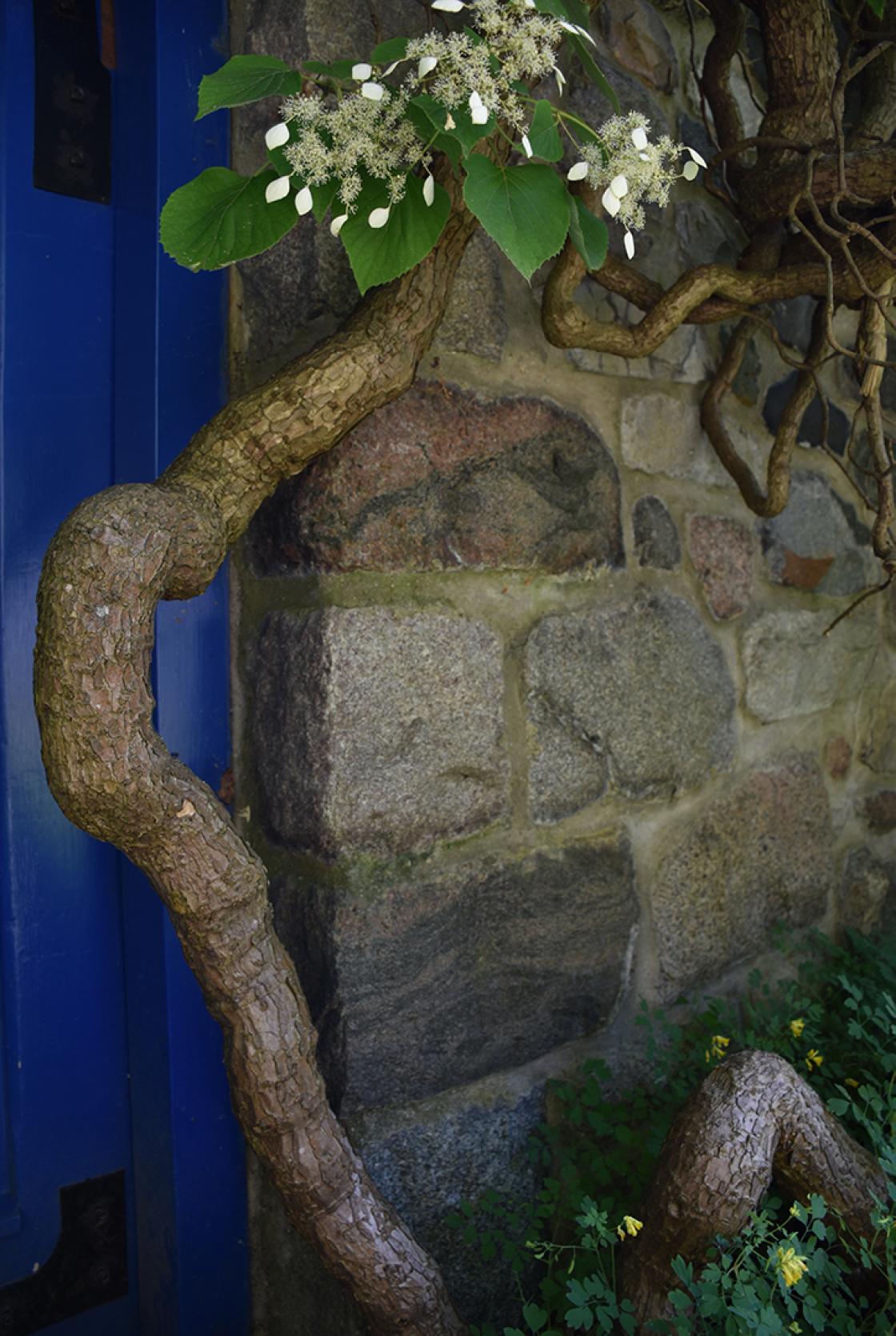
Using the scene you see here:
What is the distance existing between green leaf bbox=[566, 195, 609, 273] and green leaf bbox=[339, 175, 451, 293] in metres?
0.14

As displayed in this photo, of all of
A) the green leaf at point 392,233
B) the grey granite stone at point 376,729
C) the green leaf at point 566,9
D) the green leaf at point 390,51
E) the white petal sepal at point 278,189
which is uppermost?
the green leaf at point 566,9

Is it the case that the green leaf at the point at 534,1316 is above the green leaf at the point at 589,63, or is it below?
below

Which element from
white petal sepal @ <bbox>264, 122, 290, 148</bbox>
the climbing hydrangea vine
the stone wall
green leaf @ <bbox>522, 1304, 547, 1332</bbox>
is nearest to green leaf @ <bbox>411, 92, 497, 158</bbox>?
the climbing hydrangea vine

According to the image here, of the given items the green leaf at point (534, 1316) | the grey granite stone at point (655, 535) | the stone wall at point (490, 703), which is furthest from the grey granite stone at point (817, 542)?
the green leaf at point (534, 1316)

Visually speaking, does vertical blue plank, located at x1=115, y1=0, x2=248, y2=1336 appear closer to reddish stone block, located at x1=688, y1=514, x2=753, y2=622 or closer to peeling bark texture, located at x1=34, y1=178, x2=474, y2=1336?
peeling bark texture, located at x1=34, y1=178, x2=474, y2=1336

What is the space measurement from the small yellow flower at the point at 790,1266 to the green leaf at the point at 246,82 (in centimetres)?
115

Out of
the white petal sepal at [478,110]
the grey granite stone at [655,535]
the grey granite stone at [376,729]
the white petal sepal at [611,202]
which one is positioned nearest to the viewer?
the white petal sepal at [478,110]

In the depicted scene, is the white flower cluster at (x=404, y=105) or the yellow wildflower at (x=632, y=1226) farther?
the yellow wildflower at (x=632, y=1226)

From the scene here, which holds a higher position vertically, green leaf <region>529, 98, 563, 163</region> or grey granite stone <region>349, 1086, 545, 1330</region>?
green leaf <region>529, 98, 563, 163</region>

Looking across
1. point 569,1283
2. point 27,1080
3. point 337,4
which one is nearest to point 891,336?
point 337,4

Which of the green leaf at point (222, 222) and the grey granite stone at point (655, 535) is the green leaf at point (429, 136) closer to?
the green leaf at point (222, 222)

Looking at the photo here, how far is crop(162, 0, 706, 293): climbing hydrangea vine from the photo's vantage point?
3.11 ft

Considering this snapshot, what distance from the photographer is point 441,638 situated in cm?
129

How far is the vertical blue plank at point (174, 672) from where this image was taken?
49.6 inches
